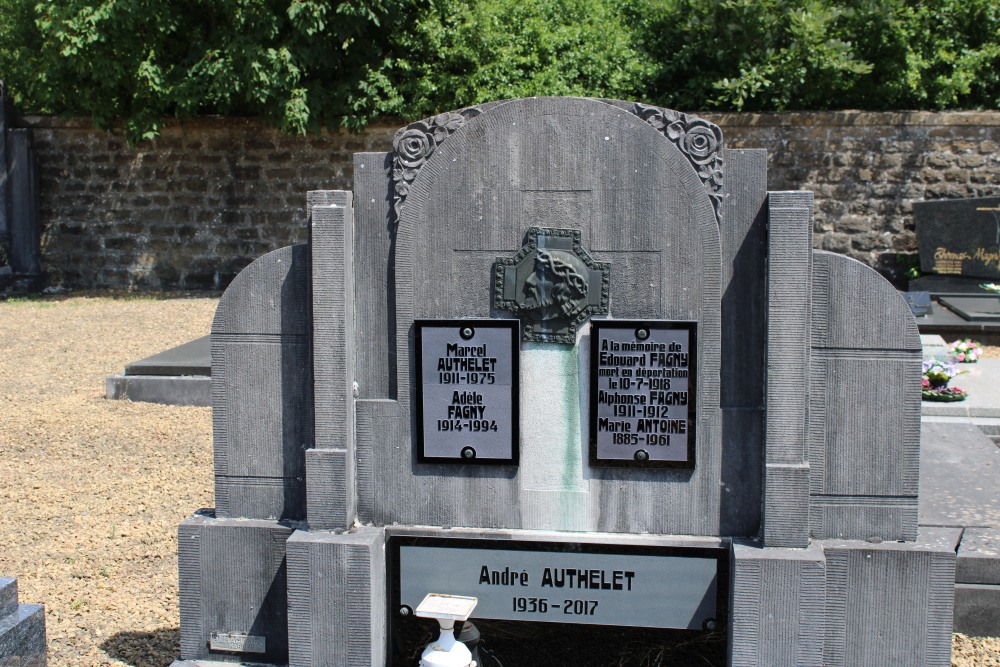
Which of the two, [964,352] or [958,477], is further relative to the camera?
[964,352]

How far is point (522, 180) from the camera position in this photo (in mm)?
3564

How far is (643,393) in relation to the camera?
3.56 metres

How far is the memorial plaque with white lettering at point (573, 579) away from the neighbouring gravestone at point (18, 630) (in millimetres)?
1404

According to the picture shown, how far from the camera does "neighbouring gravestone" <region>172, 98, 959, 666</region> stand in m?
3.46

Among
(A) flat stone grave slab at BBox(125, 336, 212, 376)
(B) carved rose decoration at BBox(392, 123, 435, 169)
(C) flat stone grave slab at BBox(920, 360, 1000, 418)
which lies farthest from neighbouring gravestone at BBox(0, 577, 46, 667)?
(C) flat stone grave slab at BBox(920, 360, 1000, 418)

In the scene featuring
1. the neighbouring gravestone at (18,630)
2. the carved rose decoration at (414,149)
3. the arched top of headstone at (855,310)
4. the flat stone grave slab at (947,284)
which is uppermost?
the carved rose decoration at (414,149)

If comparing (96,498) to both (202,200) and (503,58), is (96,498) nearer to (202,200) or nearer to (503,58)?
(503,58)

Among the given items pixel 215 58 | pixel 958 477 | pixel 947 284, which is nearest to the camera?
pixel 958 477

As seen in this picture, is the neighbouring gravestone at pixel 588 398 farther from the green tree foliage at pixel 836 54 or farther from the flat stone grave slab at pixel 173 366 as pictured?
the green tree foliage at pixel 836 54

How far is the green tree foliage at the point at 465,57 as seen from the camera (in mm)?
13812

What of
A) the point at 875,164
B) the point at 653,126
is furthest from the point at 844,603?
the point at 875,164

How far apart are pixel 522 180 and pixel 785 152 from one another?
12.0m

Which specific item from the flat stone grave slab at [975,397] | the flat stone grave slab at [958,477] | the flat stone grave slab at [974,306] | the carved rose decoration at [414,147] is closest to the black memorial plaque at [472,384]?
the carved rose decoration at [414,147]

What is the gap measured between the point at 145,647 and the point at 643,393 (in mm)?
2406
